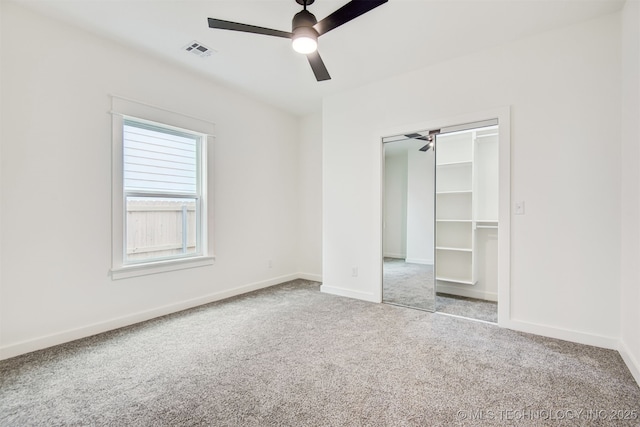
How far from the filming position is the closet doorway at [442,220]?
351 cm

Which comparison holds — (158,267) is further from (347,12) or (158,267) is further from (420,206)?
(420,206)

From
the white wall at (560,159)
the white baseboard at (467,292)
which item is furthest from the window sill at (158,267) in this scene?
the white wall at (560,159)

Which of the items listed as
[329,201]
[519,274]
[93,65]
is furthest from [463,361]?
[93,65]

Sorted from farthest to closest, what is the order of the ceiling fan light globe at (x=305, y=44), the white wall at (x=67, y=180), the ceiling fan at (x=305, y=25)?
the white wall at (x=67, y=180), the ceiling fan light globe at (x=305, y=44), the ceiling fan at (x=305, y=25)

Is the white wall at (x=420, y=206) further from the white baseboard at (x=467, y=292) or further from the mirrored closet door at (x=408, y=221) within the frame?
the white baseboard at (x=467, y=292)

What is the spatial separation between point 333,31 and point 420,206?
7.47 ft

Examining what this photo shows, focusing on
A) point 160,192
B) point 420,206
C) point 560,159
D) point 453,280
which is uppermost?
point 560,159

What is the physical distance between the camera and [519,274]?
2.74m

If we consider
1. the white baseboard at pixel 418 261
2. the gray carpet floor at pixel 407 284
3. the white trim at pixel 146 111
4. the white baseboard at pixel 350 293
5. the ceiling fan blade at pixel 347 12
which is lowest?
the white baseboard at pixel 350 293

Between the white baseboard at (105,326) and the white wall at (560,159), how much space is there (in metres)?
3.32

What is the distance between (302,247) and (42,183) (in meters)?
3.37

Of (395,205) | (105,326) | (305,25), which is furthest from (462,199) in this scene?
(105,326)

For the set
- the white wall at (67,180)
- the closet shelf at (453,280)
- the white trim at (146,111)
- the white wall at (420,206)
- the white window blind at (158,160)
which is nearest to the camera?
the white wall at (67,180)

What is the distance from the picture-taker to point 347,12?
191cm
